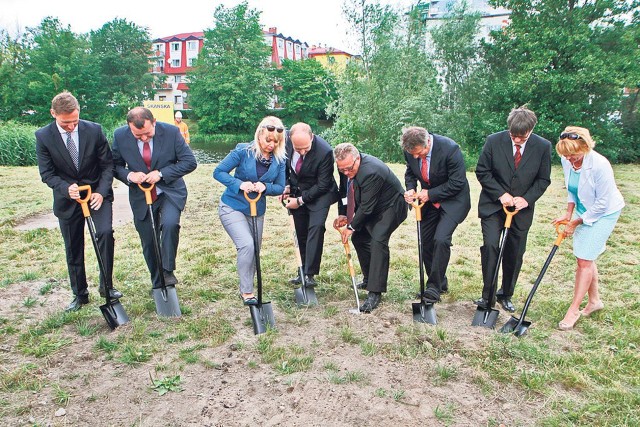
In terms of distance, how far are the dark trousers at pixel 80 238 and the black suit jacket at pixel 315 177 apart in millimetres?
1843

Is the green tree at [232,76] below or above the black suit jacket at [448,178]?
above

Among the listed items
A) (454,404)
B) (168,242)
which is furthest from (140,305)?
(454,404)

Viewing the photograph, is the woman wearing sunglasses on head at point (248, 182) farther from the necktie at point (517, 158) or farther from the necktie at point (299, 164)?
the necktie at point (517, 158)

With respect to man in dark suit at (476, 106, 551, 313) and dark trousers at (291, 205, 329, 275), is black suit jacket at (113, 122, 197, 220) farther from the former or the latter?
man in dark suit at (476, 106, 551, 313)

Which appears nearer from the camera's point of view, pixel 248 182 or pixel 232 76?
pixel 248 182

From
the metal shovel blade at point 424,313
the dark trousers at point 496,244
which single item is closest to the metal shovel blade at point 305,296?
the metal shovel blade at point 424,313

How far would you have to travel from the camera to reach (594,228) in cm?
438

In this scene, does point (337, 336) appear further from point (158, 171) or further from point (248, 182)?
point (158, 171)

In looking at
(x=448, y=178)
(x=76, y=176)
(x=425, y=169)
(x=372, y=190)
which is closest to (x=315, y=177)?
(x=372, y=190)

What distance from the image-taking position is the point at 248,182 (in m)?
4.67

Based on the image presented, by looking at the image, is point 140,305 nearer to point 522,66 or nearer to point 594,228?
point 594,228

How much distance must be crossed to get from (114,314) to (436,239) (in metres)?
3.02

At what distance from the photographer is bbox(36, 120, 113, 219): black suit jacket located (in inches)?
183

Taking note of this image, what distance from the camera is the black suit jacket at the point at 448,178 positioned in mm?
4797
